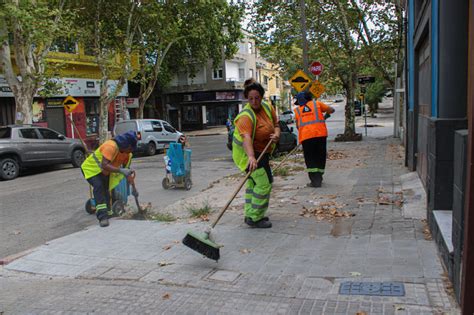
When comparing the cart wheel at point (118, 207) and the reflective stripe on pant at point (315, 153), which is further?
the reflective stripe on pant at point (315, 153)

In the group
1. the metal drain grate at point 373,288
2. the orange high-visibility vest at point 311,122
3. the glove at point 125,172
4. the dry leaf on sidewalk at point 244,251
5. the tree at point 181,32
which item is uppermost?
the tree at point 181,32

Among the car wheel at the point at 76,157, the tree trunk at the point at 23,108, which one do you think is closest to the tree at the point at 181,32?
the tree trunk at the point at 23,108

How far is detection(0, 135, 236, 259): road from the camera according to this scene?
6.96 m

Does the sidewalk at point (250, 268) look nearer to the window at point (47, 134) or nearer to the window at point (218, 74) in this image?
the window at point (47, 134)

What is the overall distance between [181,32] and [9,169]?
1745 centimetres

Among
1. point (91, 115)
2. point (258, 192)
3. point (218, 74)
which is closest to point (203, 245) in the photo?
point (258, 192)

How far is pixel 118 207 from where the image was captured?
7.41 metres

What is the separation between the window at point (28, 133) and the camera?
14.8 meters

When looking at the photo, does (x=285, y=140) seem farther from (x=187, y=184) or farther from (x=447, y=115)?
(x=447, y=115)

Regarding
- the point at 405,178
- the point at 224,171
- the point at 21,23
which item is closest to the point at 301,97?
the point at 405,178

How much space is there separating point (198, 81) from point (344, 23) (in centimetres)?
2685

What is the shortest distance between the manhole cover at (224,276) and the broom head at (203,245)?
0.15 m

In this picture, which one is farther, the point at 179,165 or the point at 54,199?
the point at 179,165

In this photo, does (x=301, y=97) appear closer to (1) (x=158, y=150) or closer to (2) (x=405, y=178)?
(2) (x=405, y=178)
